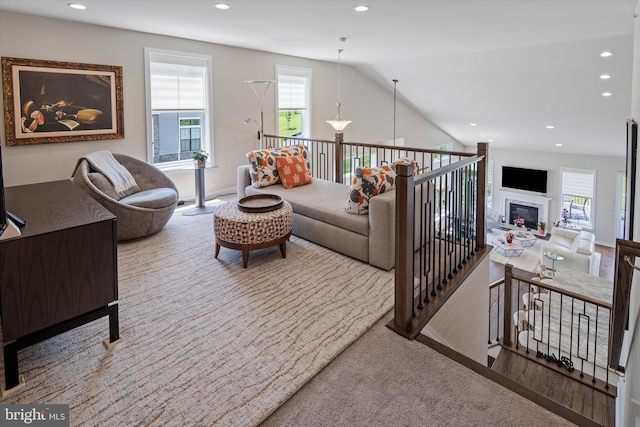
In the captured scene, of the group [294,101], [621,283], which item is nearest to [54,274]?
[621,283]

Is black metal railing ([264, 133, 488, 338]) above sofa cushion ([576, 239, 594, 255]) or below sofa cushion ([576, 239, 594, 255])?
above

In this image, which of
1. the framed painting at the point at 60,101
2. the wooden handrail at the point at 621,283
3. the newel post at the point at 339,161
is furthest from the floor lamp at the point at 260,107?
the wooden handrail at the point at 621,283

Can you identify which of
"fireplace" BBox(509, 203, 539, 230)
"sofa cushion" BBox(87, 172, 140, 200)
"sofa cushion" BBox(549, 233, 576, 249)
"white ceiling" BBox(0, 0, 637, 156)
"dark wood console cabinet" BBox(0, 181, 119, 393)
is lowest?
"sofa cushion" BBox(549, 233, 576, 249)

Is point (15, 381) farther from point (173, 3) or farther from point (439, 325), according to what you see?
point (173, 3)

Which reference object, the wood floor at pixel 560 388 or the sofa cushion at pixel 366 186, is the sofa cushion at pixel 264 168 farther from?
the wood floor at pixel 560 388

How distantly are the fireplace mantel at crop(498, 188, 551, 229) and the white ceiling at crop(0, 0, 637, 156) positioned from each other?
9.18ft

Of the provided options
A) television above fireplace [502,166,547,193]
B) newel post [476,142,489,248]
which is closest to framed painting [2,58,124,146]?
newel post [476,142,489,248]

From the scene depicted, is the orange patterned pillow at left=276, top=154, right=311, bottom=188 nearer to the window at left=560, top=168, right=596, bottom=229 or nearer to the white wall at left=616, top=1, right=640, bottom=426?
the white wall at left=616, top=1, right=640, bottom=426

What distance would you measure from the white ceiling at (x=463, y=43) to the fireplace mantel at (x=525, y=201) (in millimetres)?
2799

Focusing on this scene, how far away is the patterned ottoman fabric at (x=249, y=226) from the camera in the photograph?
128 inches

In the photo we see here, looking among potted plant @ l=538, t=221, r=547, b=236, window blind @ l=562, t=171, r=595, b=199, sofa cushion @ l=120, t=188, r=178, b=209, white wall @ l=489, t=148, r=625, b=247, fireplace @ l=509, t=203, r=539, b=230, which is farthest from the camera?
fireplace @ l=509, t=203, r=539, b=230

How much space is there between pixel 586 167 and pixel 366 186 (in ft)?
36.0

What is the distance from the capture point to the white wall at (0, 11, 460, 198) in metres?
4.07

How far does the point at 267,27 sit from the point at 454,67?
13.4ft
